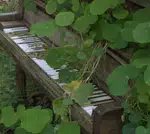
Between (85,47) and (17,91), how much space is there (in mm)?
1831

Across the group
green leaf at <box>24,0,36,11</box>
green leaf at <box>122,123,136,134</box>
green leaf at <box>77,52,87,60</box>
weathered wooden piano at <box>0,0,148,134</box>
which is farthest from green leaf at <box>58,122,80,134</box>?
green leaf at <box>24,0,36,11</box>

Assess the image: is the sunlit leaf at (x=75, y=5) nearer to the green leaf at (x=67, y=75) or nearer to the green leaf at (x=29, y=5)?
the green leaf at (x=67, y=75)

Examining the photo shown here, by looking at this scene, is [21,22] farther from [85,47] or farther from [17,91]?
[85,47]

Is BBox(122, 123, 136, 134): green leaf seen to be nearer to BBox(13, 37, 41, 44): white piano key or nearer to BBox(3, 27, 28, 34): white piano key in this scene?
BBox(13, 37, 41, 44): white piano key

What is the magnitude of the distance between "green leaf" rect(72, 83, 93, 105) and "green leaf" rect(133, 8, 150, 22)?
0.44 m

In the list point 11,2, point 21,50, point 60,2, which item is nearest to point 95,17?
point 60,2

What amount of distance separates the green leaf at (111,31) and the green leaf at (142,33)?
0.42 metres

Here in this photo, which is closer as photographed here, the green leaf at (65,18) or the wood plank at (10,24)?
the green leaf at (65,18)

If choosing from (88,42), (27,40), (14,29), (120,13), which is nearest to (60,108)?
(88,42)

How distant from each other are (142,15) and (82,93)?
51 cm

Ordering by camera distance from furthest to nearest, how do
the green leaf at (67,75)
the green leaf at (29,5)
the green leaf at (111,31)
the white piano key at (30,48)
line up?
the green leaf at (29,5) < the white piano key at (30,48) < the green leaf at (67,75) < the green leaf at (111,31)

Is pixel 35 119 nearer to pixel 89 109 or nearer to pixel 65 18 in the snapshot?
pixel 89 109

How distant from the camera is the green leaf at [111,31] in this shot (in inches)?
99.3

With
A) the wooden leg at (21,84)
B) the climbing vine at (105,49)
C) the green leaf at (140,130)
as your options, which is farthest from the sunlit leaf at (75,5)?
the wooden leg at (21,84)
